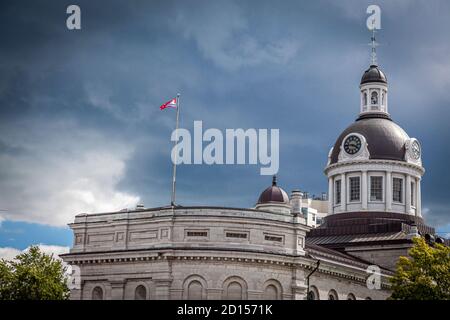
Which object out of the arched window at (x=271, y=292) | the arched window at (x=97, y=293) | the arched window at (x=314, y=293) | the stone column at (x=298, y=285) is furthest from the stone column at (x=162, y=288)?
the arched window at (x=314, y=293)

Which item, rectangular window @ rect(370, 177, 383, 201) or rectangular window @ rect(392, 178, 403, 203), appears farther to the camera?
rectangular window @ rect(392, 178, 403, 203)

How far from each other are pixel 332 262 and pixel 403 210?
24.7 m

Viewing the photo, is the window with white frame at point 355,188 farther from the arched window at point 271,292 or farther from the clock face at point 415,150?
the arched window at point 271,292

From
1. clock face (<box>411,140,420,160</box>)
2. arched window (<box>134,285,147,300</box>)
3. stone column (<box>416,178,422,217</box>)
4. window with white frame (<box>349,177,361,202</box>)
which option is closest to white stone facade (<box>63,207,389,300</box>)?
arched window (<box>134,285,147,300</box>)

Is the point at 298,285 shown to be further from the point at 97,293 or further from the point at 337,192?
the point at 337,192

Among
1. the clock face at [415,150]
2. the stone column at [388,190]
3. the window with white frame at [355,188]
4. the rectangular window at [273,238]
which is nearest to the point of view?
the rectangular window at [273,238]

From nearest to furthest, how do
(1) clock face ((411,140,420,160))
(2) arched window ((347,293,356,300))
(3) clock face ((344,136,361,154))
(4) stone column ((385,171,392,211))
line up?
1. (2) arched window ((347,293,356,300))
2. (4) stone column ((385,171,392,211))
3. (3) clock face ((344,136,361,154))
4. (1) clock face ((411,140,420,160))

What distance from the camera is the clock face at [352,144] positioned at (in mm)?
101938

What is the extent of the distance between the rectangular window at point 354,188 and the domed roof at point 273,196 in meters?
7.14

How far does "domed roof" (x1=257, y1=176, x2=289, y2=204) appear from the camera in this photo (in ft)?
333

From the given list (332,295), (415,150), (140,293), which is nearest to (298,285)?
(332,295)

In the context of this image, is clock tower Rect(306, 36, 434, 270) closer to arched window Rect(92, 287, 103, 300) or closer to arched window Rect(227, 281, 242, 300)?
arched window Rect(227, 281, 242, 300)
